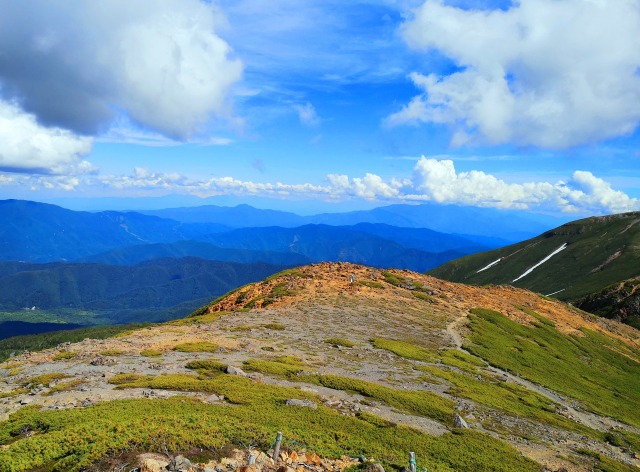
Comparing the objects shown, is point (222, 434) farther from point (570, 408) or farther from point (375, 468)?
point (570, 408)

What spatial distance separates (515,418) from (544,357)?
35.9 metres

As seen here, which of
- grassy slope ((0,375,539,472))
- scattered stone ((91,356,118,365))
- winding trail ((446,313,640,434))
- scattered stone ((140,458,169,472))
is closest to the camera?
scattered stone ((140,458,169,472))

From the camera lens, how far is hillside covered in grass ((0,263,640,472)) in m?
19.0

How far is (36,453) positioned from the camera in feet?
55.1

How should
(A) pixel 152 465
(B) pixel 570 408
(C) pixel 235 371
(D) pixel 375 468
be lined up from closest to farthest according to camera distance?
(A) pixel 152 465
(D) pixel 375 468
(C) pixel 235 371
(B) pixel 570 408

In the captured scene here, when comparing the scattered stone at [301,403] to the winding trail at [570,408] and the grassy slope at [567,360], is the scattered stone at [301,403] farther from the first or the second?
the grassy slope at [567,360]

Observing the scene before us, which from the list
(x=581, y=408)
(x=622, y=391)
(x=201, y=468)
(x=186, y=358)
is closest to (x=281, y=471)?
(x=201, y=468)

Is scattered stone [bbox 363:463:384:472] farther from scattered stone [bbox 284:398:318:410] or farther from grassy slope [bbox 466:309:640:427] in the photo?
grassy slope [bbox 466:309:640:427]

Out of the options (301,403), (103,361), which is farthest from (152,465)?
(103,361)

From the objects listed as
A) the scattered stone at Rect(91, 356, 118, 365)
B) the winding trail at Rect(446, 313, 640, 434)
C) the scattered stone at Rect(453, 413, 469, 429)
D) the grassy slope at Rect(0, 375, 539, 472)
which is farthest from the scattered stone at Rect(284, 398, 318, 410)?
the winding trail at Rect(446, 313, 640, 434)

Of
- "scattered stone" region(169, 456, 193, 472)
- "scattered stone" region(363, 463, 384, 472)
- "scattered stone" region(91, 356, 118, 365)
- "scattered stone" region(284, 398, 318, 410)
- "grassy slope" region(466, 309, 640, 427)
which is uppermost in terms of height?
"scattered stone" region(169, 456, 193, 472)

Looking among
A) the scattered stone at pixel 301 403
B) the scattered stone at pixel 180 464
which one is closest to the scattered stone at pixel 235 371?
the scattered stone at pixel 301 403

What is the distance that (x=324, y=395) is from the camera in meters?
30.1

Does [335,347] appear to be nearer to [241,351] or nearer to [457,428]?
[241,351]
